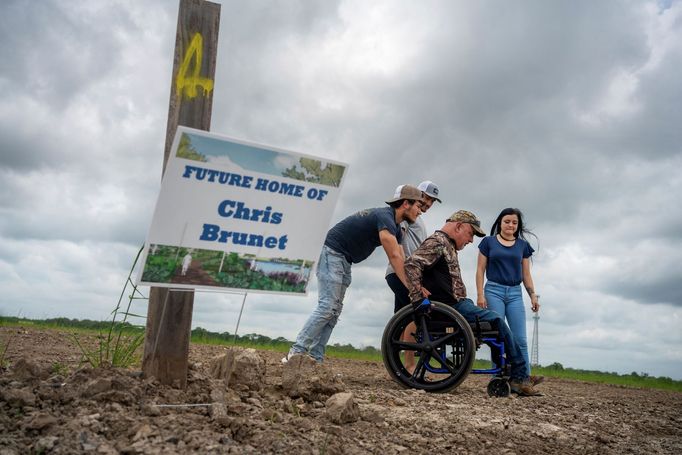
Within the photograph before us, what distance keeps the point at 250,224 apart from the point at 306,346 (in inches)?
98.1

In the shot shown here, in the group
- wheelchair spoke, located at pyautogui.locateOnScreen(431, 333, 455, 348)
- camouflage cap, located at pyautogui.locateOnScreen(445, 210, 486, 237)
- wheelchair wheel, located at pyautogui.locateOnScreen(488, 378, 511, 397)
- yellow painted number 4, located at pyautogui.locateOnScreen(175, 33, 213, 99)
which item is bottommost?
wheelchair wheel, located at pyautogui.locateOnScreen(488, 378, 511, 397)

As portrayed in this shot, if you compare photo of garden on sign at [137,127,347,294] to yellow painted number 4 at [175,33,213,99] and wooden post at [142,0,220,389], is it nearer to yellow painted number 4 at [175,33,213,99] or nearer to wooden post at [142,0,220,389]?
wooden post at [142,0,220,389]

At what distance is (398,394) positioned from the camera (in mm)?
6062

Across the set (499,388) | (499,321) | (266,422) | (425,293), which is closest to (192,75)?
(266,422)

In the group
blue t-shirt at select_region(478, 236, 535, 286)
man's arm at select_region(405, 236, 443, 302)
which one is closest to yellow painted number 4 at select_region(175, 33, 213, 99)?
man's arm at select_region(405, 236, 443, 302)

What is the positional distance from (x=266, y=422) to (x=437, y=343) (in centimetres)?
268

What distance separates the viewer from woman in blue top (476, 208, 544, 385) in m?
7.64

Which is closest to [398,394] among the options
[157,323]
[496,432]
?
[496,432]

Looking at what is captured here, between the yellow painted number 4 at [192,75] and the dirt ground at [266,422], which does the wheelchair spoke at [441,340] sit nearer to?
the dirt ground at [266,422]

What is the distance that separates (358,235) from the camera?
679cm

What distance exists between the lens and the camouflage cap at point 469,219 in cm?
688

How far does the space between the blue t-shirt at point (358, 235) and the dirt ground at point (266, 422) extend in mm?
1300

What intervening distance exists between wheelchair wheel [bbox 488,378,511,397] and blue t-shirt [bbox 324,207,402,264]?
70.4 inches

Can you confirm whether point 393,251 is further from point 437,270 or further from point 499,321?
point 499,321
